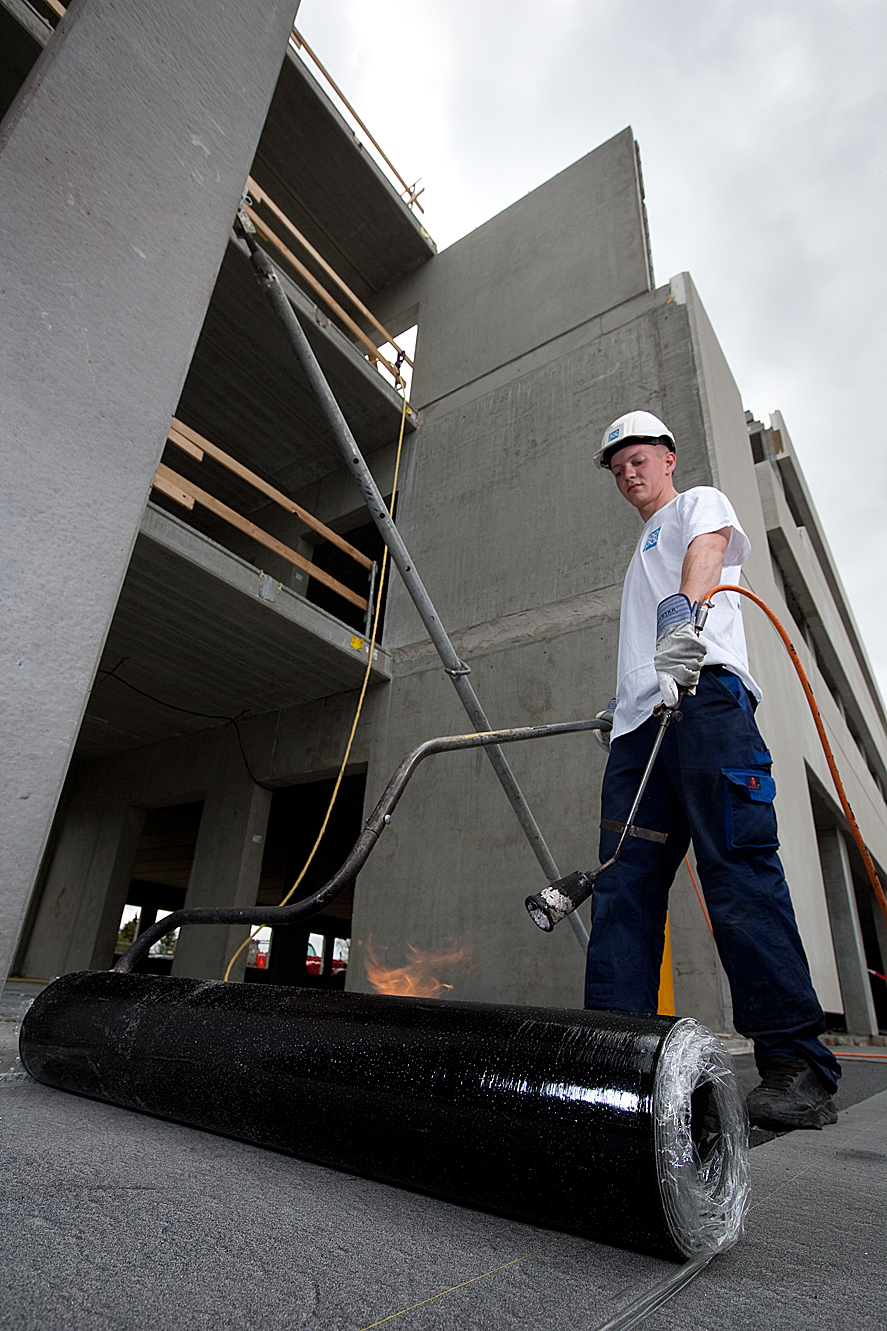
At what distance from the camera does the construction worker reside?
59.1 inches

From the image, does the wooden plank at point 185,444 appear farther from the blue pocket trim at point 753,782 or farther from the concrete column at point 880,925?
the concrete column at point 880,925

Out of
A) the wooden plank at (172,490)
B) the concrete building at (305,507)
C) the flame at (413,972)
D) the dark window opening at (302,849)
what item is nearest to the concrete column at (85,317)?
the concrete building at (305,507)

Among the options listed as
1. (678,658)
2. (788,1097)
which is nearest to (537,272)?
(678,658)

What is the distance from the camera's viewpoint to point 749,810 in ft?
5.34

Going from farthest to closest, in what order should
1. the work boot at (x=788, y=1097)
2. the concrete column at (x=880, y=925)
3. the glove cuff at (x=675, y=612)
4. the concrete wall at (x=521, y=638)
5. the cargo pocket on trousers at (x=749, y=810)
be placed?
the concrete column at (x=880, y=925) → the concrete wall at (x=521, y=638) → the glove cuff at (x=675, y=612) → the cargo pocket on trousers at (x=749, y=810) → the work boot at (x=788, y=1097)

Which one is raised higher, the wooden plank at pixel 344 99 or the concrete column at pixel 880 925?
the wooden plank at pixel 344 99

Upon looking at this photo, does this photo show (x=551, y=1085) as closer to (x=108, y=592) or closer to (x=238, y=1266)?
(x=238, y=1266)

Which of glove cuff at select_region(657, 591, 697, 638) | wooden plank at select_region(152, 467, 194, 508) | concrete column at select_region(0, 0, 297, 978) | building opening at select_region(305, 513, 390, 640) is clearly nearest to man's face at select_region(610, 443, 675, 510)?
glove cuff at select_region(657, 591, 697, 638)

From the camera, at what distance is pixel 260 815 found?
655cm

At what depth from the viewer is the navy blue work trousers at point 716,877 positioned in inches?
59.2

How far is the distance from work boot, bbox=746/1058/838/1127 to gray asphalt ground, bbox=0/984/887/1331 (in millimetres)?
439

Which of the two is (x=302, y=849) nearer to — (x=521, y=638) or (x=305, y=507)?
Result: (x=305, y=507)

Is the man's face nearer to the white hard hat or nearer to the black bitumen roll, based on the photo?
the white hard hat

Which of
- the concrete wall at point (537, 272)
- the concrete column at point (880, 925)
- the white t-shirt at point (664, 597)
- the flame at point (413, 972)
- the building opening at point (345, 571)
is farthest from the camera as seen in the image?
the concrete column at point (880, 925)
